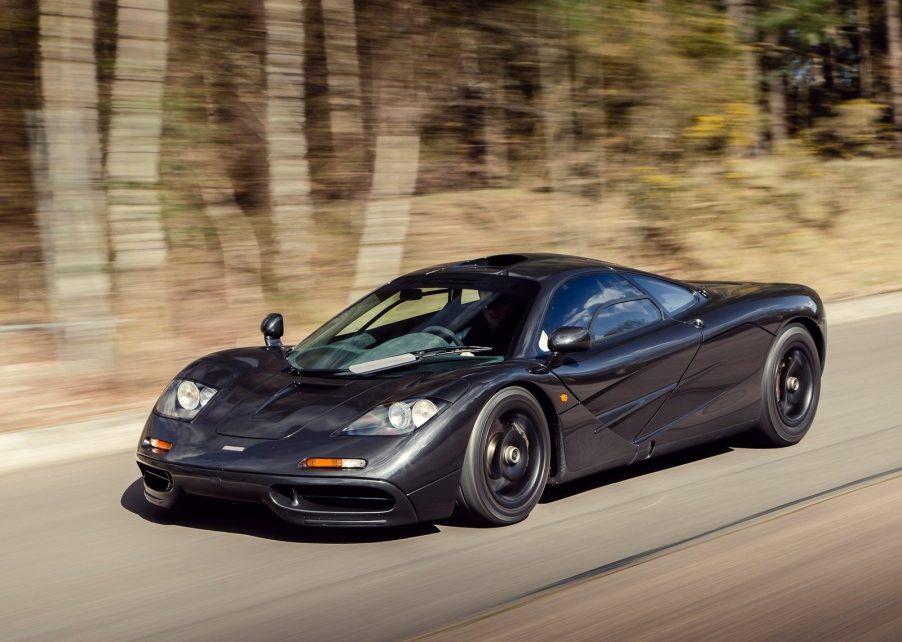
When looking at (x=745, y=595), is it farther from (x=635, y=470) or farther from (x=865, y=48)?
(x=865, y=48)

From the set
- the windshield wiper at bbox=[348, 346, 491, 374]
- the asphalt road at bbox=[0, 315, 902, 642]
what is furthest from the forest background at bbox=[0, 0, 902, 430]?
the windshield wiper at bbox=[348, 346, 491, 374]

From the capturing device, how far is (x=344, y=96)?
14.2 meters

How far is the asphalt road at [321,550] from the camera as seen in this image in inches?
176

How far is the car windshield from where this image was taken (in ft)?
19.6

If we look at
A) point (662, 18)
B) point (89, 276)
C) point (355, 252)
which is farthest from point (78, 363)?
point (662, 18)

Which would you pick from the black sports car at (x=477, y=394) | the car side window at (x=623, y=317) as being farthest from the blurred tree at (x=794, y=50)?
the car side window at (x=623, y=317)

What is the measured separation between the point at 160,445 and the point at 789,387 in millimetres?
3884

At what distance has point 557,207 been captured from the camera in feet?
53.3

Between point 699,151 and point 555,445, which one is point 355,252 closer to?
point 699,151

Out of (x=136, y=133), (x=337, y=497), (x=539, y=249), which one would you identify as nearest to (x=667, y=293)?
(x=337, y=497)

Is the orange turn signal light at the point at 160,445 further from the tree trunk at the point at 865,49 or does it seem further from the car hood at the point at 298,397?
the tree trunk at the point at 865,49

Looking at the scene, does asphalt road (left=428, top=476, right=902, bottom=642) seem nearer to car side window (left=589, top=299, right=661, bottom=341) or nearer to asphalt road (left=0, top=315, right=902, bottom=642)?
asphalt road (left=0, top=315, right=902, bottom=642)

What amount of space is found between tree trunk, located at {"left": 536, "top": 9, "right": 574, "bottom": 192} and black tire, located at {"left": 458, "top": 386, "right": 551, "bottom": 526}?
10771 millimetres

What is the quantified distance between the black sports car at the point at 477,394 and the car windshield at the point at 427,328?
1 centimetres
